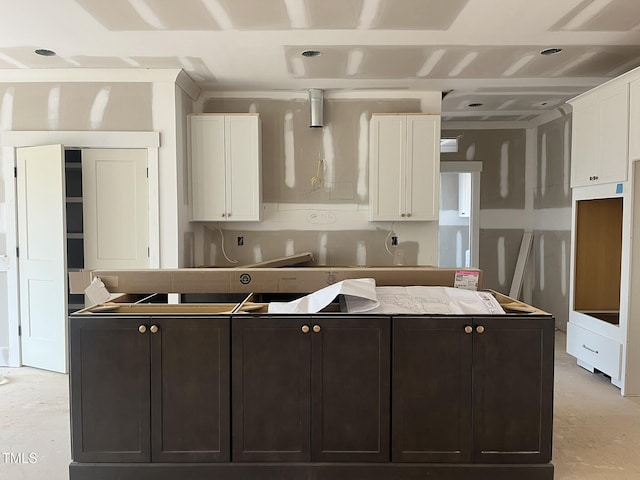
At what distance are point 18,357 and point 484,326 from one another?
163 inches

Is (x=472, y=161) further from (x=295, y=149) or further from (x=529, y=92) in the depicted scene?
(x=295, y=149)

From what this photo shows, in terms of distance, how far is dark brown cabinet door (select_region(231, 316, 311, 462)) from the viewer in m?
2.21

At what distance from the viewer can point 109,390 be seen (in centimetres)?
221

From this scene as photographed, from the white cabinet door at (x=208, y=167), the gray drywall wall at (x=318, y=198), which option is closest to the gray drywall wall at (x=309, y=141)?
the gray drywall wall at (x=318, y=198)

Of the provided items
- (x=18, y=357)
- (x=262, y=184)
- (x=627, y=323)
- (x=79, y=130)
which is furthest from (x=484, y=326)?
(x=18, y=357)

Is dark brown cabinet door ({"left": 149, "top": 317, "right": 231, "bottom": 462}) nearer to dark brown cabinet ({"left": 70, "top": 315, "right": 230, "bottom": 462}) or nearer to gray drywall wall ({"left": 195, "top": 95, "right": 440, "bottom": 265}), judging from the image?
dark brown cabinet ({"left": 70, "top": 315, "right": 230, "bottom": 462})

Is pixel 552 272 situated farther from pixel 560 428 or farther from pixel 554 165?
pixel 560 428

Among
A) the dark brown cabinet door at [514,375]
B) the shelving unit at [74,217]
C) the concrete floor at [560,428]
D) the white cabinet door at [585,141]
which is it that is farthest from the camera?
the shelving unit at [74,217]

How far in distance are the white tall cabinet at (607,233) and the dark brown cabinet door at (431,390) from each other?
6.71 ft

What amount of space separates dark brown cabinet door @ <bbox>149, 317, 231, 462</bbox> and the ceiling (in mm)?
1940

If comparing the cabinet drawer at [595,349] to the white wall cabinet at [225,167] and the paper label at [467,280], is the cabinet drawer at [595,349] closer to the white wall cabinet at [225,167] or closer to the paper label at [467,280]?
the paper label at [467,280]

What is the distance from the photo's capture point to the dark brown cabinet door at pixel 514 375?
86.1 inches

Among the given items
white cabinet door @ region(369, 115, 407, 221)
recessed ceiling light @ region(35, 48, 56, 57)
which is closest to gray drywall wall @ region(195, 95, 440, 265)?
white cabinet door @ region(369, 115, 407, 221)

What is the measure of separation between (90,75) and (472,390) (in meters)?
3.91
